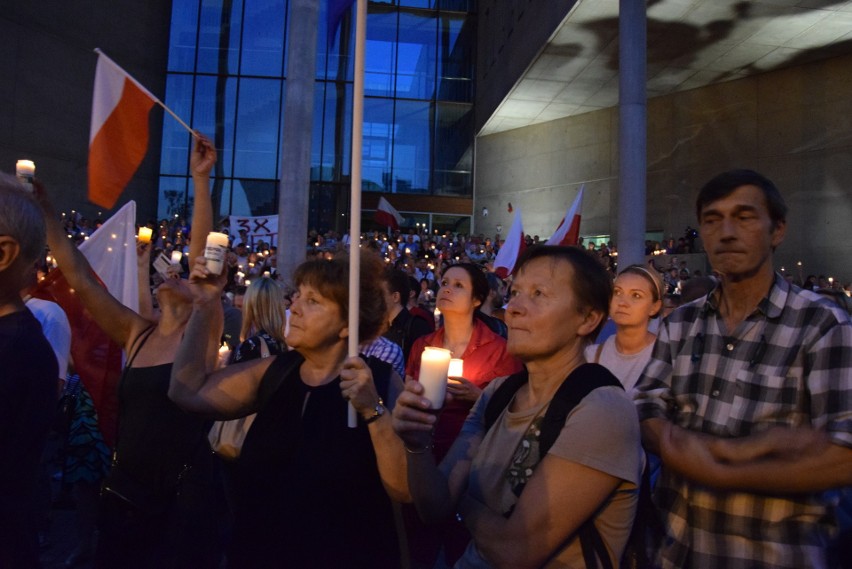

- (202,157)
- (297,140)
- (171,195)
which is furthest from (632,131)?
(171,195)

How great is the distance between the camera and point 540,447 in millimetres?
1862

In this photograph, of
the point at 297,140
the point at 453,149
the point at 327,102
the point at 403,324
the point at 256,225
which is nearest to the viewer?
the point at 403,324

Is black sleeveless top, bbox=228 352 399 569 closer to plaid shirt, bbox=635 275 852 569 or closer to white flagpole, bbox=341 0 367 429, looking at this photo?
white flagpole, bbox=341 0 367 429

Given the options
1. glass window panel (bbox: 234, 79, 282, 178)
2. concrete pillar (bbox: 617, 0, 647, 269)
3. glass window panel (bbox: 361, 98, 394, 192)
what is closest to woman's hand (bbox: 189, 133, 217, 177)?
concrete pillar (bbox: 617, 0, 647, 269)

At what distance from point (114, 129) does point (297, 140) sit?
8.97 m

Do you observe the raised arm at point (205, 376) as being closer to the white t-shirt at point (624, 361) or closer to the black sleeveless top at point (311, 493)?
the black sleeveless top at point (311, 493)

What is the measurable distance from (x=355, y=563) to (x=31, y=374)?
114cm

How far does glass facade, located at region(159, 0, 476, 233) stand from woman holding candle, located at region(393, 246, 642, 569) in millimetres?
27401

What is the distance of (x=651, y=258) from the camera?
2108 centimetres

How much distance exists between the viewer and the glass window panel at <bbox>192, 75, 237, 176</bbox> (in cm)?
2886

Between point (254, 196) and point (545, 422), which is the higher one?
point (254, 196)

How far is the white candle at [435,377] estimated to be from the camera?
1.66m

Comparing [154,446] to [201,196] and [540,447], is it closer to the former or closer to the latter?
[201,196]

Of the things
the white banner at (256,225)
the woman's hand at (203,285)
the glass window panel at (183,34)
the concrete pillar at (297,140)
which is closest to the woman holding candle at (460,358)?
the woman's hand at (203,285)
